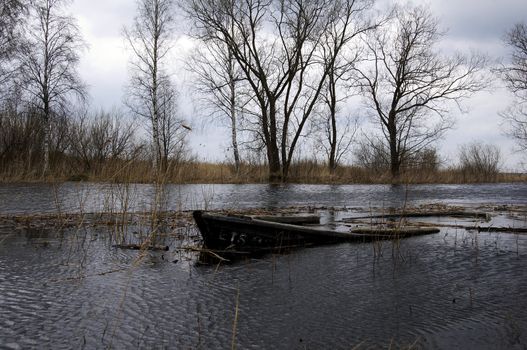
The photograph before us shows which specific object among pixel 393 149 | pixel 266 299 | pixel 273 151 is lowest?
pixel 266 299

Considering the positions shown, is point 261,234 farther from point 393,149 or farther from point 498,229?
point 393,149

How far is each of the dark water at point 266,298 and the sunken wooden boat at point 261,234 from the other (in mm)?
436

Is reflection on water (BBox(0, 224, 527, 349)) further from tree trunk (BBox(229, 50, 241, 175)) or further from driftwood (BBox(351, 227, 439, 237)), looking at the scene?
tree trunk (BBox(229, 50, 241, 175))

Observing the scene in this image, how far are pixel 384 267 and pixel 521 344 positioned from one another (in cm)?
246

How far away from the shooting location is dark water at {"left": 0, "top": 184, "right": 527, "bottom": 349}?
342cm

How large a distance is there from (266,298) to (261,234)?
2277mm

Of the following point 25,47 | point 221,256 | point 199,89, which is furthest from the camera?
point 199,89

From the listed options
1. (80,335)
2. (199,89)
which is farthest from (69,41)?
(80,335)

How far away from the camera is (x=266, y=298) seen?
14.6 feet

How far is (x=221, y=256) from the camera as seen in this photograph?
6.29 meters

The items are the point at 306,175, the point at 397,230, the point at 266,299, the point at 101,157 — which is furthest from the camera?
the point at 306,175

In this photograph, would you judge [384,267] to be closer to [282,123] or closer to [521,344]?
[521,344]

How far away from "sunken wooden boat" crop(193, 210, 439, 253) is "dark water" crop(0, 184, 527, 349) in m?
0.44

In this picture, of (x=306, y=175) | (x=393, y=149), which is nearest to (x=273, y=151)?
(x=306, y=175)
